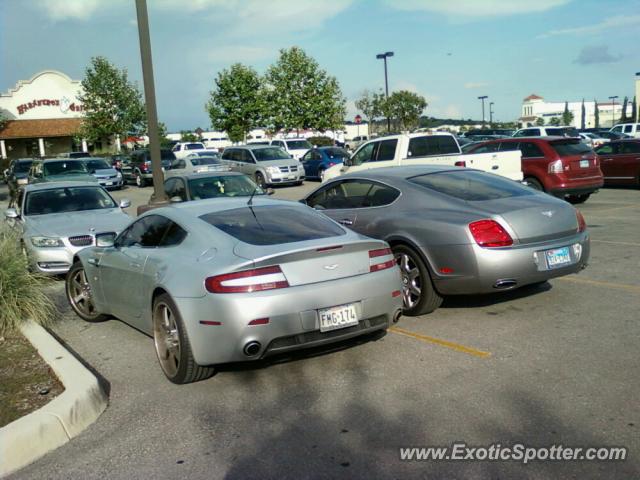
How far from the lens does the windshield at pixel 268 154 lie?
1052 inches

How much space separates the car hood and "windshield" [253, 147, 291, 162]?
16.1 meters

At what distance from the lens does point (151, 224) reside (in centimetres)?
602

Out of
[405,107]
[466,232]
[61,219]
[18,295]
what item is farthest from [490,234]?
[405,107]

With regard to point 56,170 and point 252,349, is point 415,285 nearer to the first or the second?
point 252,349

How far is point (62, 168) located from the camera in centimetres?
2230

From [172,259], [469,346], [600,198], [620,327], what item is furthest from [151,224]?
[600,198]

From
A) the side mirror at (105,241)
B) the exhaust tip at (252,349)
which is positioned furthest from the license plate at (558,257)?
the side mirror at (105,241)

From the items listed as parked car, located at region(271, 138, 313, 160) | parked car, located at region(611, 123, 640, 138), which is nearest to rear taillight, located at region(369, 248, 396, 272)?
parked car, located at region(271, 138, 313, 160)

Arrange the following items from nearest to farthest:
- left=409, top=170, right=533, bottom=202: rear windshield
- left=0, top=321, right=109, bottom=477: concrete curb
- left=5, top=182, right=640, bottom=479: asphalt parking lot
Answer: left=5, top=182, right=640, bottom=479: asphalt parking lot, left=0, top=321, right=109, bottom=477: concrete curb, left=409, top=170, right=533, bottom=202: rear windshield

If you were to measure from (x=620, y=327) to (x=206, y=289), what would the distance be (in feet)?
12.6

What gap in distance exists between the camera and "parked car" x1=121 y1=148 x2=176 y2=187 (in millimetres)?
31656

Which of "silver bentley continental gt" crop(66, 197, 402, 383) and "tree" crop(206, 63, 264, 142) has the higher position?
"tree" crop(206, 63, 264, 142)

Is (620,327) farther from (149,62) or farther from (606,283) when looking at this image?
(149,62)

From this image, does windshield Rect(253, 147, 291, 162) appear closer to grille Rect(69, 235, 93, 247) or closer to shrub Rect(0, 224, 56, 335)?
grille Rect(69, 235, 93, 247)
